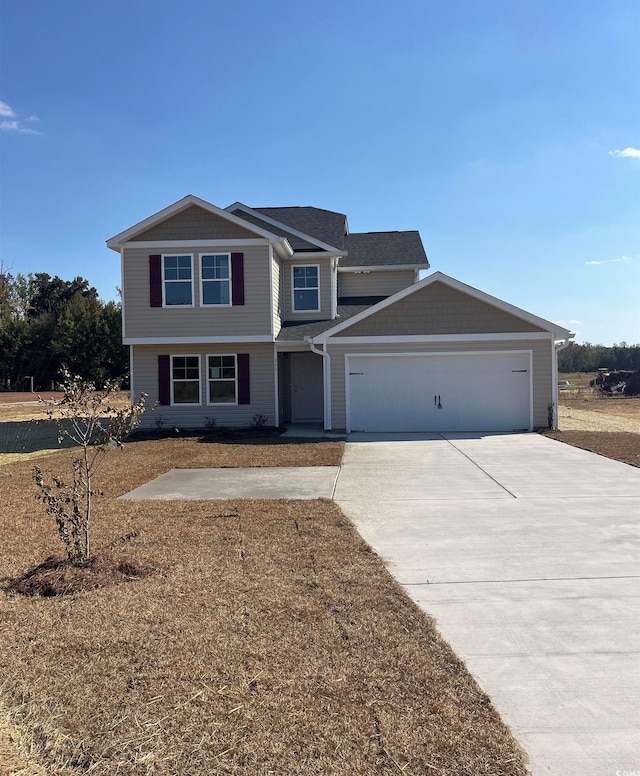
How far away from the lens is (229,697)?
3217 millimetres

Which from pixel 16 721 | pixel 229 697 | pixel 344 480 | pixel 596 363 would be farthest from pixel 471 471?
pixel 596 363

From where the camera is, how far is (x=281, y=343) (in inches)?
671

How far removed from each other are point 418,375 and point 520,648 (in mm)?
12928

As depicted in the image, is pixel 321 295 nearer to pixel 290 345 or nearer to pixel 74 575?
pixel 290 345

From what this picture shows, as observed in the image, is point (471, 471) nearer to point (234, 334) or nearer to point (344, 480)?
point (344, 480)

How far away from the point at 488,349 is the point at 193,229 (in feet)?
28.6

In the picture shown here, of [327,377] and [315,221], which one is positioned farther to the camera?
[315,221]

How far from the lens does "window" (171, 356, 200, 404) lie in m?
17.3

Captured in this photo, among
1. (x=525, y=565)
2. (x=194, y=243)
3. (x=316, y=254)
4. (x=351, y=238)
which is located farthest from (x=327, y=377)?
(x=525, y=565)

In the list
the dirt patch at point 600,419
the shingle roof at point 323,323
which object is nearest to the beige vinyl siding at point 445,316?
the shingle roof at point 323,323

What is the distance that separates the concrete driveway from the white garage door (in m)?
5.68

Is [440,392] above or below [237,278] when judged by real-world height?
below

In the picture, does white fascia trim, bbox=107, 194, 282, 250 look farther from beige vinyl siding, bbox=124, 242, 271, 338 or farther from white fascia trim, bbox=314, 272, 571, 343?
white fascia trim, bbox=314, 272, 571, 343

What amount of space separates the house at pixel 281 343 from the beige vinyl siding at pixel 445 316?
3cm
